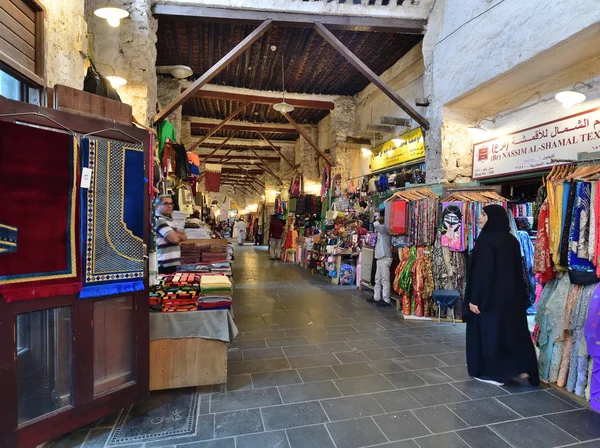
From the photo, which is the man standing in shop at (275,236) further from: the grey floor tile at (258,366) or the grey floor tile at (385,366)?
the grey floor tile at (385,366)

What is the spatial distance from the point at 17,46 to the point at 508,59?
515cm

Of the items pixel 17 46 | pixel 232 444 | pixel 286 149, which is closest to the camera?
pixel 232 444

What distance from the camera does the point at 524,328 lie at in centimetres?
306

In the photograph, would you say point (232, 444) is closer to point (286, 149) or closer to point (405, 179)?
point (405, 179)

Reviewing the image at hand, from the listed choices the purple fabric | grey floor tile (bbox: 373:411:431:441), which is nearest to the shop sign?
the purple fabric

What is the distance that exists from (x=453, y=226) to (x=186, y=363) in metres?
3.93

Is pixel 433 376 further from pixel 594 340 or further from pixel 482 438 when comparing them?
pixel 594 340

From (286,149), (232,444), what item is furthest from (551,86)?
(286,149)

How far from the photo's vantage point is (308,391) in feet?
9.48

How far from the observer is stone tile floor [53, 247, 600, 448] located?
2.25 metres

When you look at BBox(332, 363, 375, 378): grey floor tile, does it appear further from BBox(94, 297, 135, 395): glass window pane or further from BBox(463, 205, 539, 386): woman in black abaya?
BBox(94, 297, 135, 395): glass window pane

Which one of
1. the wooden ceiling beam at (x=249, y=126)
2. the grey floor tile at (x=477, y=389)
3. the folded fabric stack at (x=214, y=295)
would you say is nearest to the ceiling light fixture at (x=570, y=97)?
the grey floor tile at (x=477, y=389)

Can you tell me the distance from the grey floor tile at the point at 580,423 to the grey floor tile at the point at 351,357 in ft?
5.14

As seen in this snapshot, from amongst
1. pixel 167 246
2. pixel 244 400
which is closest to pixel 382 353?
pixel 244 400
